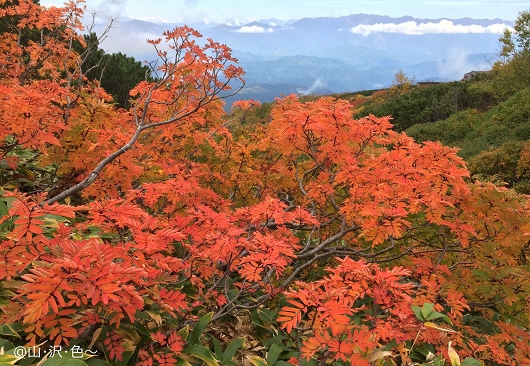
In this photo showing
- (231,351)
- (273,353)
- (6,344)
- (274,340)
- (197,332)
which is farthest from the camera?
(274,340)

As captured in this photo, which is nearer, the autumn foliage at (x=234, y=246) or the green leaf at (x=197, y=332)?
the autumn foliage at (x=234, y=246)

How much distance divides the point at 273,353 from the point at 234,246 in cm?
129

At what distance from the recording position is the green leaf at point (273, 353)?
10.5 feet

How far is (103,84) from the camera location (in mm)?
15867

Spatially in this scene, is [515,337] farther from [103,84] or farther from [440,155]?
[103,84]

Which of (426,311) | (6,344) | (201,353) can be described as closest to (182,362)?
(201,353)

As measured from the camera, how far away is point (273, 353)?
3.25 m

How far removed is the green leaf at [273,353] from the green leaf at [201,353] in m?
0.59

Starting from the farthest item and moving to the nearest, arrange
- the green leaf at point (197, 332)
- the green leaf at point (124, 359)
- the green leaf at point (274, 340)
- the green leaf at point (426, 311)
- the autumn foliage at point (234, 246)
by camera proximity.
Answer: the green leaf at point (274, 340) → the green leaf at point (197, 332) → the green leaf at point (426, 311) → the green leaf at point (124, 359) → the autumn foliage at point (234, 246)

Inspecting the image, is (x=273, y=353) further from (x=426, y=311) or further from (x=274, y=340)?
(x=426, y=311)

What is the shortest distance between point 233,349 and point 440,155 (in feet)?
9.56

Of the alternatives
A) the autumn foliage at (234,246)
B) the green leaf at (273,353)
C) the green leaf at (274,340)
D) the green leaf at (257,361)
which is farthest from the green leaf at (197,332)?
the green leaf at (274,340)

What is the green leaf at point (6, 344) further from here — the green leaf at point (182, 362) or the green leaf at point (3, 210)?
the green leaf at point (3, 210)

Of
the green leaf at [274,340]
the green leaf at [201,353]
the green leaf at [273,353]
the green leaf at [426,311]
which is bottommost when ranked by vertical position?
the green leaf at [274,340]
